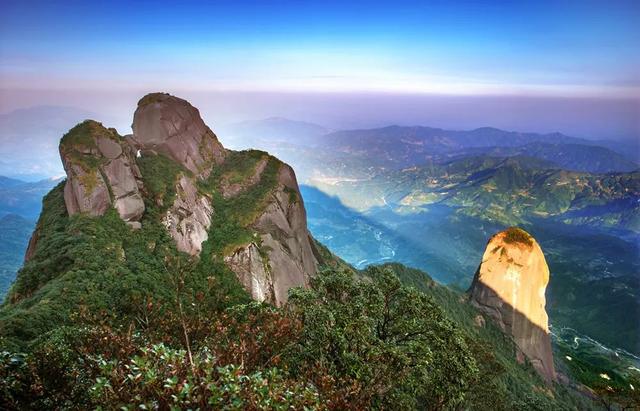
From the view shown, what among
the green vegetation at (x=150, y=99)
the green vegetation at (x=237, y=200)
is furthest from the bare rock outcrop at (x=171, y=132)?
the green vegetation at (x=237, y=200)

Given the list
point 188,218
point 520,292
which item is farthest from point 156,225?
point 520,292

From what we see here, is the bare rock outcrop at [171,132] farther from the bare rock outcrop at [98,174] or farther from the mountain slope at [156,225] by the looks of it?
the bare rock outcrop at [98,174]

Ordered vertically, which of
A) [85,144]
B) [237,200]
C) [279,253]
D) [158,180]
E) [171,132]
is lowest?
[279,253]

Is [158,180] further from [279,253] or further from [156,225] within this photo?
[279,253]

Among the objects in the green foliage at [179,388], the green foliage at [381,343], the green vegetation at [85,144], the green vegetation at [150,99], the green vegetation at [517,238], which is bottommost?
the green vegetation at [517,238]

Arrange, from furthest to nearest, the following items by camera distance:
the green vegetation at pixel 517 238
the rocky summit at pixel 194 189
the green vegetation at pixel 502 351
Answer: the green vegetation at pixel 517 238 < the green vegetation at pixel 502 351 < the rocky summit at pixel 194 189

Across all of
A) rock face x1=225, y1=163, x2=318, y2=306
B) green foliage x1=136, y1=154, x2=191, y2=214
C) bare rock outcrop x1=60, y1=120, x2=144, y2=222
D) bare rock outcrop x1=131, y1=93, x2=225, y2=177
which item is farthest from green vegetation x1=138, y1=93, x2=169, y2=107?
rock face x1=225, y1=163, x2=318, y2=306
